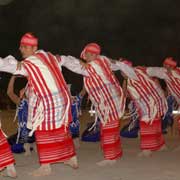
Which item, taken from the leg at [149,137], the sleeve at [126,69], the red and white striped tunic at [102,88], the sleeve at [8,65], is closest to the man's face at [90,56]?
the red and white striped tunic at [102,88]

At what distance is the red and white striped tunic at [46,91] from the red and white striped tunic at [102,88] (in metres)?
0.58

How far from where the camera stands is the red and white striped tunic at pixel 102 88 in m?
5.39

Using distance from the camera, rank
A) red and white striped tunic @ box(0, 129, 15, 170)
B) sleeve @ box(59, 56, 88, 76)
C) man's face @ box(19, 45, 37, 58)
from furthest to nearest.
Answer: sleeve @ box(59, 56, 88, 76) < man's face @ box(19, 45, 37, 58) < red and white striped tunic @ box(0, 129, 15, 170)

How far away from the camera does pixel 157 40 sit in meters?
16.6

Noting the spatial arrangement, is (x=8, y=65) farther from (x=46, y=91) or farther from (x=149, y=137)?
(x=149, y=137)

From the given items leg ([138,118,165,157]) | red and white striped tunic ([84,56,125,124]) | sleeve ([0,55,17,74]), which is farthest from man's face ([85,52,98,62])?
sleeve ([0,55,17,74])

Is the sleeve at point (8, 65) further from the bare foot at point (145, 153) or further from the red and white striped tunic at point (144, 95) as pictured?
the bare foot at point (145, 153)

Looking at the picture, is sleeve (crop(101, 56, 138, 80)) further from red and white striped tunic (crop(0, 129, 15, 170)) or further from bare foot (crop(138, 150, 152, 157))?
red and white striped tunic (crop(0, 129, 15, 170))

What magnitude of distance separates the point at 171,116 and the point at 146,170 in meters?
3.16

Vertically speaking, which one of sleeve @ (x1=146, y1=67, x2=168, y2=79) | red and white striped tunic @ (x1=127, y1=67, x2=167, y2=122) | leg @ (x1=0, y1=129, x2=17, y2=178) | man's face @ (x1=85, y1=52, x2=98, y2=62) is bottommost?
leg @ (x1=0, y1=129, x2=17, y2=178)

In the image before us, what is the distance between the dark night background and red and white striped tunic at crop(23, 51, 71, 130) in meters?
11.0

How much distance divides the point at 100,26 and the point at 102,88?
11923mm

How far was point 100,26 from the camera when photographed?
17203mm

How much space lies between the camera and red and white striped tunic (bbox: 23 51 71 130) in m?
4.73
